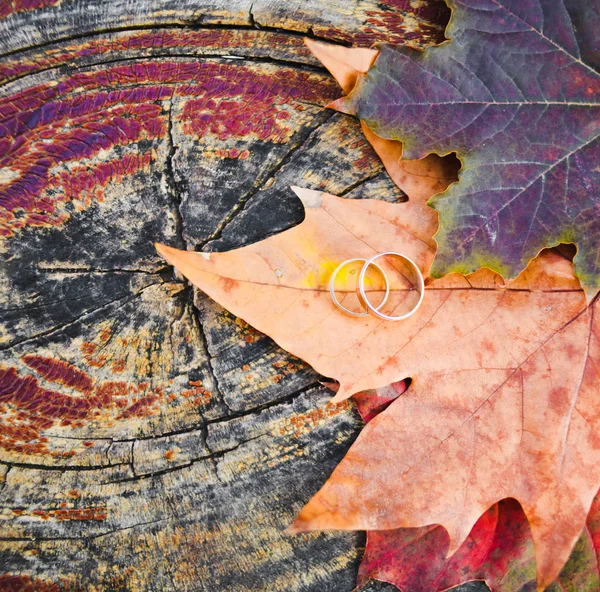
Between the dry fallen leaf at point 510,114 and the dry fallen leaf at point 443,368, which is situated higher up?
the dry fallen leaf at point 510,114

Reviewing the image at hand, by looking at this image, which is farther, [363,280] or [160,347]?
[160,347]

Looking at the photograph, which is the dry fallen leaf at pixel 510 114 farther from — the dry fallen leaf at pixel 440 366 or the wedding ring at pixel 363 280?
the wedding ring at pixel 363 280

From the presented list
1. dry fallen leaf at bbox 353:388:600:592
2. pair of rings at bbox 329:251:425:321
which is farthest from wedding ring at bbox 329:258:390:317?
dry fallen leaf at bbox 353:388:600:592

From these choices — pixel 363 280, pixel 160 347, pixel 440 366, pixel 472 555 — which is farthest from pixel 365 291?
pixel 472 555

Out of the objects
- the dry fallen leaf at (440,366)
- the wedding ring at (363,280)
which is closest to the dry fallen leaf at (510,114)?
the dry fallen leaf at (440,366)

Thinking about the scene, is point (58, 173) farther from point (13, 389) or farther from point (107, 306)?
point (13, 389)

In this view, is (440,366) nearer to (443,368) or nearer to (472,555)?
(443,368)

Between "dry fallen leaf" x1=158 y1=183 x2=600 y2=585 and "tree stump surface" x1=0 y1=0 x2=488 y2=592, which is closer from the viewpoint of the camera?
"dry fallen leaf" x1=158 y1=183 x2=600 y2=585

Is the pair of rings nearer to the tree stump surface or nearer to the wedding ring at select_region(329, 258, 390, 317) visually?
the wedding ring at select_region(329, 258, 390, 317)

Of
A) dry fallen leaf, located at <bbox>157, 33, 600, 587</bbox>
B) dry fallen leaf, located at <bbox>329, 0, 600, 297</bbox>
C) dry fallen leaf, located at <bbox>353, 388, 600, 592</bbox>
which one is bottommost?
dry fallen leaf, located at <bbox>353, 388, 600, 592</bbox>
